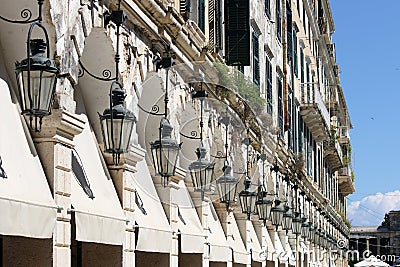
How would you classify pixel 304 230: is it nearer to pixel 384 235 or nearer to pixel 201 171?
pixel 201 171

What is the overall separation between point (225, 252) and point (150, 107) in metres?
4.43

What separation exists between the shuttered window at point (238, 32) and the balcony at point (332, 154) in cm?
2227

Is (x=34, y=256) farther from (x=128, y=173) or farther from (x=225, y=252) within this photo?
(x=225, y=252)

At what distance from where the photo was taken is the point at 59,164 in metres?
9.55

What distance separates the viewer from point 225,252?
57.3 ft

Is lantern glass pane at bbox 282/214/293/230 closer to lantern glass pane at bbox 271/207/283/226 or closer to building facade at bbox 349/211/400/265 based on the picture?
lantern glass pane at bbox 271/207/283/226

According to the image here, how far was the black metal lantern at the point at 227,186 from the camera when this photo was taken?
16250 mm

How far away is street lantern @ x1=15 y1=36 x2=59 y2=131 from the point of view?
8.07 metres

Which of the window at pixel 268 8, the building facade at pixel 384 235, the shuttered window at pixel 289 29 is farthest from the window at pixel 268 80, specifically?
the building facade at pixel 384 235

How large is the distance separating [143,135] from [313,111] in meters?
20.5

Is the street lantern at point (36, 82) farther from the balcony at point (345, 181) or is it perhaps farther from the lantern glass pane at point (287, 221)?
the balcony at point (345, 181)

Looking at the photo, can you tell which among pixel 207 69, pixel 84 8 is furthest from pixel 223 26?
pixel 84 8

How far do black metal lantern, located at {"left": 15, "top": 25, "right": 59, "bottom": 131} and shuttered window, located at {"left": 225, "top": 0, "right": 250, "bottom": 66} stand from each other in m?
11.6

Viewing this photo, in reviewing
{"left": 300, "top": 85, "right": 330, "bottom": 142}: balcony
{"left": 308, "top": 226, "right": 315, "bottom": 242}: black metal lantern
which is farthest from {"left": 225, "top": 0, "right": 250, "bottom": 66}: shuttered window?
{"left": 300, "top": 85, "right": 330, "bottom": 142}: balcony
